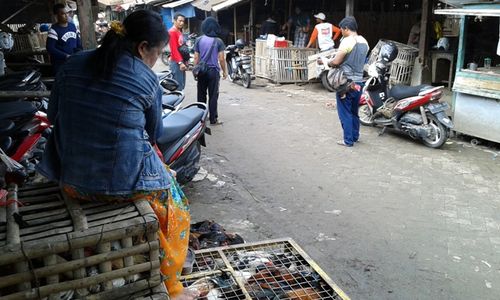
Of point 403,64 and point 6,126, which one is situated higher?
point 6,126

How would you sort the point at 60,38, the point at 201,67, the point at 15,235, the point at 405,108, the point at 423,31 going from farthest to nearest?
the point at 423,31, the point at 201,67, the point at 405,108, the point at 60,38, the point at 15,235

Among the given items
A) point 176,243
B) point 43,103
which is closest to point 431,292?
point 176,243

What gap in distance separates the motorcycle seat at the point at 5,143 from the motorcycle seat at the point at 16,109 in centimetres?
19

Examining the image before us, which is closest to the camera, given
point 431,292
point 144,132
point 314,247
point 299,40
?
point 144,132

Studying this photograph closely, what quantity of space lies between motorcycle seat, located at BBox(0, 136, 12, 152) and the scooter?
1175 millimetres

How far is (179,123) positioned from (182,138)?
0.15 metres

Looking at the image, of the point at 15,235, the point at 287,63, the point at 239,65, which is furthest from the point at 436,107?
the point at 239,65

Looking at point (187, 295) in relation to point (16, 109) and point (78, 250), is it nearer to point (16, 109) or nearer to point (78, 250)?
point (78, 250)

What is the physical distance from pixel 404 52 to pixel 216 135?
519 centimetres

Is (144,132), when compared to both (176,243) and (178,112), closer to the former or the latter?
(176,243)

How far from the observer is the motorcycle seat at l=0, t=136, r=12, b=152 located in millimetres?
3615

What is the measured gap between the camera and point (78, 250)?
1.90 m

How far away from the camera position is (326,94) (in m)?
10.6

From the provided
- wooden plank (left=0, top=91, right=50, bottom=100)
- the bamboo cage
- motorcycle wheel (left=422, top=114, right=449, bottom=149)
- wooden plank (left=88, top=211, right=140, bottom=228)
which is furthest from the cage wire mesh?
motorcycle wheel (left=422, top=114, right=449, bottom=149)
